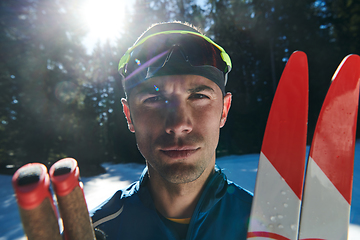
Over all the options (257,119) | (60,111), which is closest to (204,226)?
(257,119)

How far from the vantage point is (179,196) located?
1542 mm

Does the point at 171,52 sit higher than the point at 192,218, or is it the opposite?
the point at 171,52

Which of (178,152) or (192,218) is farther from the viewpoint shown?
(192,218)

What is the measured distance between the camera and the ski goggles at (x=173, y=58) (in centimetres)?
149

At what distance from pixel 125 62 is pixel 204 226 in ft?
5.23

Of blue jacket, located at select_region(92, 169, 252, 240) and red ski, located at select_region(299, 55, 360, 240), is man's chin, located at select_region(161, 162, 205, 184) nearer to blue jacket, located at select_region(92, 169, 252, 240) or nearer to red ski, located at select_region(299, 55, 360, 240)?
blue jacket, located at select_region(92, 169, 252, 240)

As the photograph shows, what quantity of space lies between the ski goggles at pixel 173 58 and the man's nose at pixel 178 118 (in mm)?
267

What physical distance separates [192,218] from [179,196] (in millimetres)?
191

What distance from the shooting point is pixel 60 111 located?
13.2 m

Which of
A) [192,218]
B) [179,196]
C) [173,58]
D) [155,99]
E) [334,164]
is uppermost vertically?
[173,58]

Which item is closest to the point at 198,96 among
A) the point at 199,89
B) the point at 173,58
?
the point at 199,89

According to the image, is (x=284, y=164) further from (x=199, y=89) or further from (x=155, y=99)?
(x=155, y=99)

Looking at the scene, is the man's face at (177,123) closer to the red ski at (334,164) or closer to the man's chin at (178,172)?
the man's chin at (178,172)

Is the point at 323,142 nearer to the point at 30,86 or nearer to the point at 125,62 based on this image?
the point at 125,62
